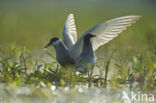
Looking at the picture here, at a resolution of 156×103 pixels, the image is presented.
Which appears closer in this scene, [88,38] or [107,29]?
[88,38]

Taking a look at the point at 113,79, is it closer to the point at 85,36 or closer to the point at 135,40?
the point at 85,36

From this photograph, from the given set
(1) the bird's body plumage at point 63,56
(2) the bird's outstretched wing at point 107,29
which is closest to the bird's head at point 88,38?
(2) the bird's outstretched wing at point 107,29

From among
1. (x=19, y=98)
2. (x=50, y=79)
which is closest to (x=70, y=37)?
(x=50, y=79)

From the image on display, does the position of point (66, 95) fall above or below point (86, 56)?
below

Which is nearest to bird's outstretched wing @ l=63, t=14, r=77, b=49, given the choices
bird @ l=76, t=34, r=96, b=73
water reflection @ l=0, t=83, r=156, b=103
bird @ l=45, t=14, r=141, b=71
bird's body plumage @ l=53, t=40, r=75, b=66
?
bird @ l=45, t=14, r=141, b=71

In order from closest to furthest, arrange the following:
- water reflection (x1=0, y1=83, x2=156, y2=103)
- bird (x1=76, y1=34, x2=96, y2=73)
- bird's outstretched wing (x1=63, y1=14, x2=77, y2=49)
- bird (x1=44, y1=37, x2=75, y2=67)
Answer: water reflection (x1=0, y1=83, x2=156, y2=103)
bird (x1=76, y1=34, x2=96, y2=73)
bird (x1=44, y1=37, x2=75, y2=67)
bird's outstretched wing (x1=63, y1=14, x2=77, y2=49)

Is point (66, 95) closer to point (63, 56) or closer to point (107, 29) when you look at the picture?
point (63, 56)

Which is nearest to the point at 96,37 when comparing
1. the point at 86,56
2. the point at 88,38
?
the point at 88,38

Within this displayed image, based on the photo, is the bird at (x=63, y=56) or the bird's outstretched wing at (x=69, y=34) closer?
the bird at (x=63, y=56)

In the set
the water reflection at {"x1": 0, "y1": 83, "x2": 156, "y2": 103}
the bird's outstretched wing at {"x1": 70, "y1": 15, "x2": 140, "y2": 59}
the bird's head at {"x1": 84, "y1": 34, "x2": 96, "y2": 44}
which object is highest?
the bird's outstretched wing at {"x1": 70, "y1": 15, "x2": 140, "y2": 59}

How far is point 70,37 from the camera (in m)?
7.71

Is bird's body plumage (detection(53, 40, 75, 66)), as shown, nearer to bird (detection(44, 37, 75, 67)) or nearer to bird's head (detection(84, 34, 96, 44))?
bird (detection(44, 37, 75, 67))

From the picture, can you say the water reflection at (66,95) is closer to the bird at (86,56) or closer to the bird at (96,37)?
the bird at (86,56)

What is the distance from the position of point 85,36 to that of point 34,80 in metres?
1.17
